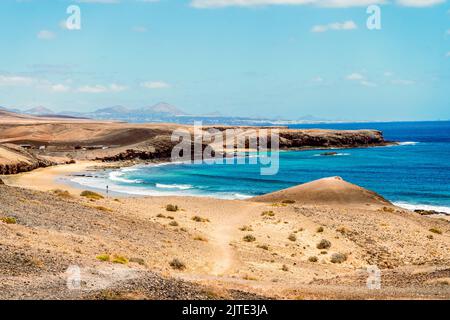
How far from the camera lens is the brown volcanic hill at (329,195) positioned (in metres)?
43.8

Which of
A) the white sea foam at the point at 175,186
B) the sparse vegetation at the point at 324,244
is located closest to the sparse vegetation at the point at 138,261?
the sparse vegetation at the point at 324,244

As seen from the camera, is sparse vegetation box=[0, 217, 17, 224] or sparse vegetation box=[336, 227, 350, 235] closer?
sparse vegetation box=[0, 217, 17, 224]

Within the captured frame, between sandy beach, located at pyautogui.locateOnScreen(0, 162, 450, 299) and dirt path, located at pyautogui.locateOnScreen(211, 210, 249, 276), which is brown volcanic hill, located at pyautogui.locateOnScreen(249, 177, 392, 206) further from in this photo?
dirt path, located at pyautogui.locateOnScreen(211, 210, 249, 276)

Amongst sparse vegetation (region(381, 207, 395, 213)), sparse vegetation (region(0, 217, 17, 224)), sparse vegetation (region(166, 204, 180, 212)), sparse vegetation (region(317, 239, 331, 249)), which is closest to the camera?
sparse vegetation (region(0, 217, 17, 224))

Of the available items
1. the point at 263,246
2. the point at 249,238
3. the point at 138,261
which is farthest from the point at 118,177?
the point at 138,261

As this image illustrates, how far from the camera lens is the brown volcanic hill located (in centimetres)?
4379

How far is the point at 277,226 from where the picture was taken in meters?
34.5

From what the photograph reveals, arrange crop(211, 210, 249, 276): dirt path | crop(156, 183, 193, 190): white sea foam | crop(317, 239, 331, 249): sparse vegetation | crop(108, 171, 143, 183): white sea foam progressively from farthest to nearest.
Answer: crop(108, 171, 143, 183): white sea foam, crop(156, 183, 193, 190): white sea foam, crop(317, 239, 331, 249): sparse vegetation, crop(211, 210, 249, 276): dirt path

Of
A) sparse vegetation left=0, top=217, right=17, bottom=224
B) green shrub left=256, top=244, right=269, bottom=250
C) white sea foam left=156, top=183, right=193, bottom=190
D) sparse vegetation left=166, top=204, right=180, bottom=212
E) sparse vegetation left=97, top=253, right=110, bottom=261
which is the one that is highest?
sparse vegetation left=0, top=217, right=17, bottom=224

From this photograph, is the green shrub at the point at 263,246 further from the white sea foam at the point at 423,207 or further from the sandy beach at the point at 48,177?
the sandy beach at the point at 48,177

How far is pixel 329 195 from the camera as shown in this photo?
44.6 metres

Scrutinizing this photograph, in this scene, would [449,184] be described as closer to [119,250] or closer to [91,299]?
[119,250]

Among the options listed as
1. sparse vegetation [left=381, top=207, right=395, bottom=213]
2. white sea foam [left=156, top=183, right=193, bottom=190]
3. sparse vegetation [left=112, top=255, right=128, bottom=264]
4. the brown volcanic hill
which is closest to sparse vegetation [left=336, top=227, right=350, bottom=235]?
sparse vegetation [left=381, top=207, right=395, bottom=213]

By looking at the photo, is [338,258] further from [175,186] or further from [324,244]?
[175,186]
